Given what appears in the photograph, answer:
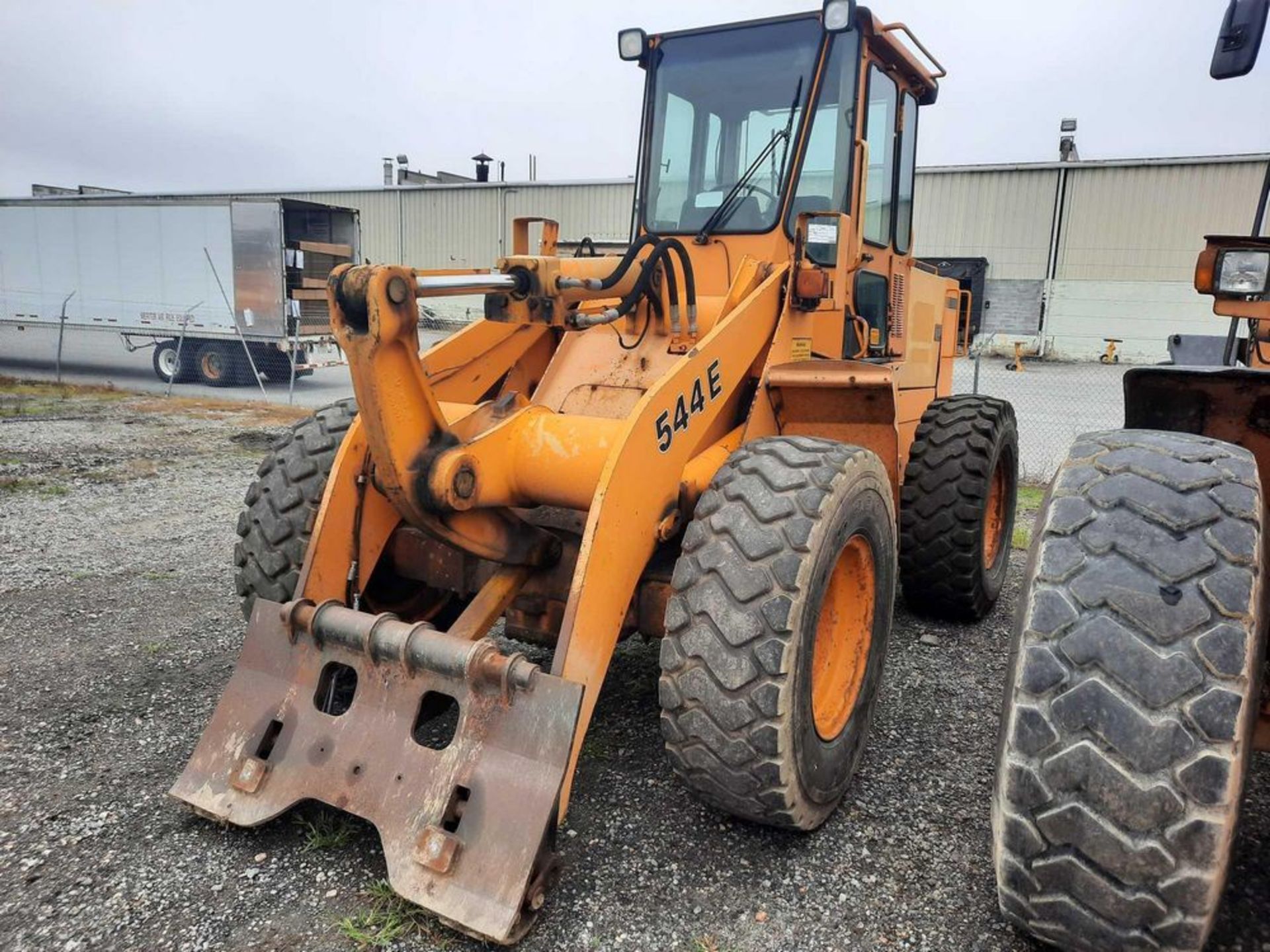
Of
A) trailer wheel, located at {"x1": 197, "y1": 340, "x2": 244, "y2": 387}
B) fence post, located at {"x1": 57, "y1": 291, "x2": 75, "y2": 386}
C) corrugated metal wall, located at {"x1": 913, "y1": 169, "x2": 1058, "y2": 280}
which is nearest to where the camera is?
fence post, located at {"x1": 57, "y1": 291, "x2": 75, "y2": 386}

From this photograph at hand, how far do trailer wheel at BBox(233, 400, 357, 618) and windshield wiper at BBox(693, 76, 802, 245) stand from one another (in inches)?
74.0

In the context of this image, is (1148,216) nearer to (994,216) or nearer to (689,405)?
(994,216)

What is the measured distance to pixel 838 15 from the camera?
3928mm

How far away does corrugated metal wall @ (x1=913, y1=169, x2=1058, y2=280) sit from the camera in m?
26.2

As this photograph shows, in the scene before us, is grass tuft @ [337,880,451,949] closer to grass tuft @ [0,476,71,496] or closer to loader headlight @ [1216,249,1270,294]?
loader headlight @ [1216,249,1270,294]

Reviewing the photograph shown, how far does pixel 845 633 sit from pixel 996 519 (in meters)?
2.85

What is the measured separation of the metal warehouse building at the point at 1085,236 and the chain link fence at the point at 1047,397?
1341mm

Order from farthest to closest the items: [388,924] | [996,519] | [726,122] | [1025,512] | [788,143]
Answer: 1. [1025,512]
2. [996,519]
3. [726,122]
4. [788,143]
5. [388,924]

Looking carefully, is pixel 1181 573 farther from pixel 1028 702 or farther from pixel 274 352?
pixel 274 352

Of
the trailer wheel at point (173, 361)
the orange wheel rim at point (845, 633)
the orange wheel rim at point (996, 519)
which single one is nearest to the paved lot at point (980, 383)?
the trailer wheel at point (173, 361)

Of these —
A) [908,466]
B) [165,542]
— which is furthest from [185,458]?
[908,466]

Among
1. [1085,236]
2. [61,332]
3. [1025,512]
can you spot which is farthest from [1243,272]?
[1085,236]

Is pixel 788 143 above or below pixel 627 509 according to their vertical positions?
above

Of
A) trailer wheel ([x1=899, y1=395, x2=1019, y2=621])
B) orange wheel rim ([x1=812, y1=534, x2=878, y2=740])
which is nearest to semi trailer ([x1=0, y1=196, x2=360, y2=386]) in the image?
trailer wheel ([x1=899, y1=395, x2=1019, y2=621])
